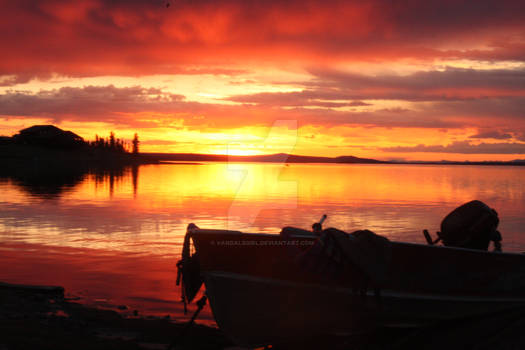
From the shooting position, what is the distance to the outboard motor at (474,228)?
9031 millimetres

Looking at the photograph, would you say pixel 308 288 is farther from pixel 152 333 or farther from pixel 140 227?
pixel 140 227

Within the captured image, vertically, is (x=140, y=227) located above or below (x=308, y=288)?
below

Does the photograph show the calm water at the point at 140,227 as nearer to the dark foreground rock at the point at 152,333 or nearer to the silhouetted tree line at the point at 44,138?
the dark foreground rock at the point at 152,333

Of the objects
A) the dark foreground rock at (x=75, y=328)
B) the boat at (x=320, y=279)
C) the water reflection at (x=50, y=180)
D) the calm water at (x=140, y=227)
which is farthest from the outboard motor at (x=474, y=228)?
the water reflection at (x=50, y=180)

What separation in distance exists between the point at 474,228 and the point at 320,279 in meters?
3.27

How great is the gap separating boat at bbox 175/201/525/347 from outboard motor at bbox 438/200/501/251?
69cm

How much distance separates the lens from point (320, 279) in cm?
787

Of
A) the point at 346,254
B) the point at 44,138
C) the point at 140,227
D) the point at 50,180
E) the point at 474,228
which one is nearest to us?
the point at 346,254

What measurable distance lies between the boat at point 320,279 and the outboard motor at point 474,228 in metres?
0.69

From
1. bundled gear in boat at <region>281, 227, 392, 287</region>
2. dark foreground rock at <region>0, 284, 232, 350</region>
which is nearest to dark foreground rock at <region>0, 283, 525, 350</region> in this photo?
dark foreground rock at <region>0, 284, 232, 350</region>

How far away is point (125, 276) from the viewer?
12352 millimetres

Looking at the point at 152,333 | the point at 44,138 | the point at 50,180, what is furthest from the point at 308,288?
the point at 44,138

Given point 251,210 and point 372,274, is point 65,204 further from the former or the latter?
point 372,274

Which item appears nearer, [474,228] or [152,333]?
[152,333]
